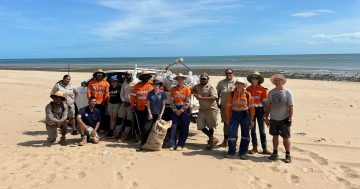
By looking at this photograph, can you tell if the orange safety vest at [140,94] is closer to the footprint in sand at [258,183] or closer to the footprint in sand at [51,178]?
the footprint in sand at [51,178]

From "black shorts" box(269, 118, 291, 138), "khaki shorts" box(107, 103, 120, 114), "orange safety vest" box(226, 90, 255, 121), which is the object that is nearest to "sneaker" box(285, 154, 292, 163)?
"black shorts" box(269, 118, 291, 138)

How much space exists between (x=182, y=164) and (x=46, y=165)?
2.48 m

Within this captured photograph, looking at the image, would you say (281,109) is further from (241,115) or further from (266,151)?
(266,151)

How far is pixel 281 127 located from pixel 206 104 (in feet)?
5.52

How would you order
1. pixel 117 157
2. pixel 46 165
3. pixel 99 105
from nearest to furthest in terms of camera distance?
1. pixel 46 165
2. pixel 117 157
3. pixel 99 105

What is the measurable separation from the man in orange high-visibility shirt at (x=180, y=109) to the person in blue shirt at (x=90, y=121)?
185cm

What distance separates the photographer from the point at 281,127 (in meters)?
6.83

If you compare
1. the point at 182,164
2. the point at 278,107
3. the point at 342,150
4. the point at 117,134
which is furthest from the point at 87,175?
the point at 342,150

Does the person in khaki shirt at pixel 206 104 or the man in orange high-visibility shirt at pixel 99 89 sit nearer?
the person in khaki shirt at pixel 206 104

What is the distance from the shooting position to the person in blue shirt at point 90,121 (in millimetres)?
8258

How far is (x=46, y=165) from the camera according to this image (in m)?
6.54

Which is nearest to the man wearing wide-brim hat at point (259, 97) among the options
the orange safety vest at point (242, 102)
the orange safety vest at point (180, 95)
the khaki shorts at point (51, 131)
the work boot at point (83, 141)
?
the orange safety vest at point (242, 102)

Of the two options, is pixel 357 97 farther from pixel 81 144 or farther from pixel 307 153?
pixel 81 144

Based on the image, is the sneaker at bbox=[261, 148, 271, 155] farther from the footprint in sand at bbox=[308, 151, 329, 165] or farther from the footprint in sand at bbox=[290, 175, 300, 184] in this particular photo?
the footprint in sand at bbox=[290, 175, 300, 184]
